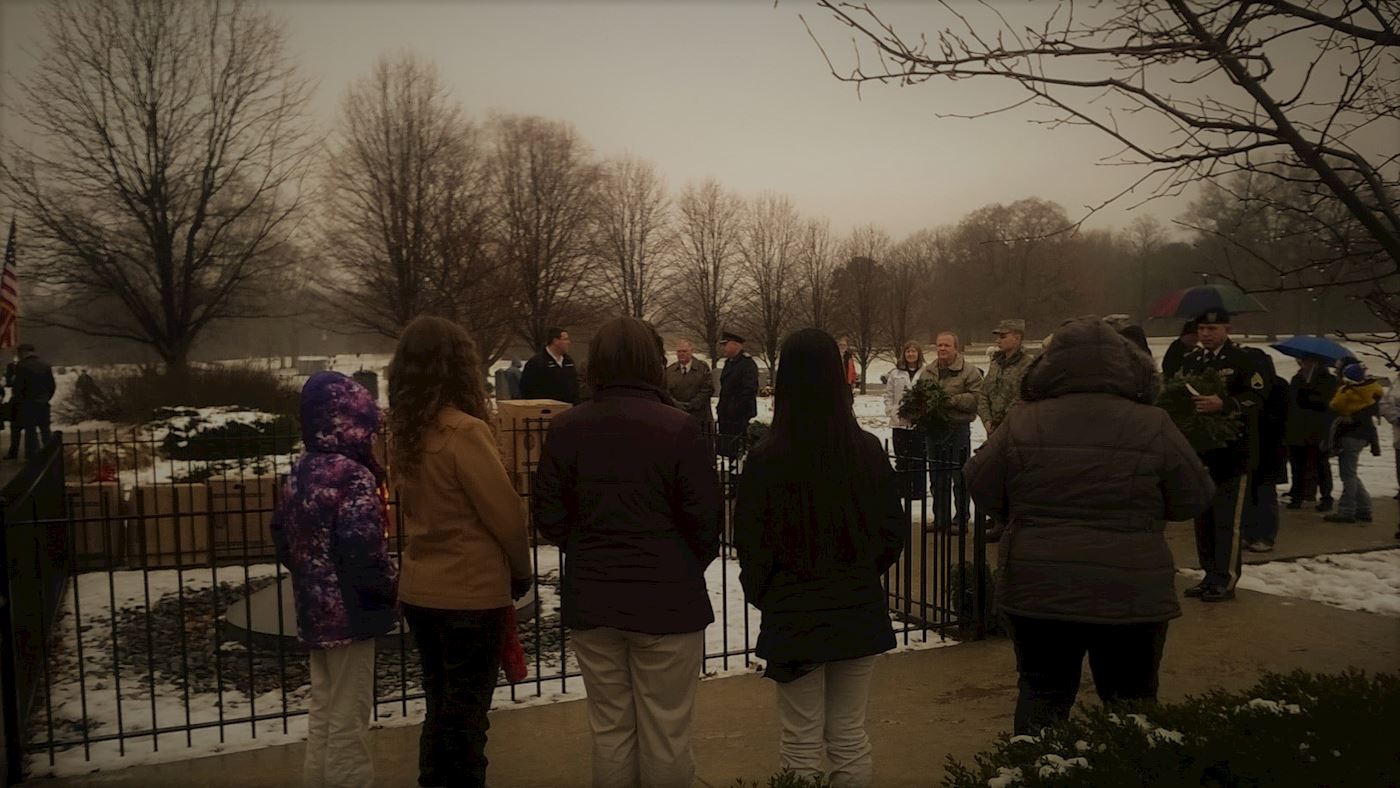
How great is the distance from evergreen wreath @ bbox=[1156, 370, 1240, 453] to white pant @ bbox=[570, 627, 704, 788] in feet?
14.4

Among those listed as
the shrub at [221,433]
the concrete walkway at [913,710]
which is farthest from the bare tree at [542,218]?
the concrete walkway at [913,710]

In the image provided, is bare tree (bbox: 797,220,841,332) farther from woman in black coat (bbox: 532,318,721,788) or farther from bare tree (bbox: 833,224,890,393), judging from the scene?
woman in black coat (bbox: 532,318,721,788)

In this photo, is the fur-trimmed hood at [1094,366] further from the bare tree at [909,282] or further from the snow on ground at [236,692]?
the bare tree at [909,282]

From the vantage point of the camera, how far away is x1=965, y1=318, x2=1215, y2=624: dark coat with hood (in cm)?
349

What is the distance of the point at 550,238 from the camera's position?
33438 millimetres

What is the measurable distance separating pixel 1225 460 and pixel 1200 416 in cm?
54

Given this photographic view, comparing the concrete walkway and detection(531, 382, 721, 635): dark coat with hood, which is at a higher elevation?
detection(531, 382, 721, 635): dark coat with hood

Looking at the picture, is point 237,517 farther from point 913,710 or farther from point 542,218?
point 542,218

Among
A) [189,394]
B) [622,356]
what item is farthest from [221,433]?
[622,356]

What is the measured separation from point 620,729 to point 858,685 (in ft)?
2.99

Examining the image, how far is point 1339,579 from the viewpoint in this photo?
771 cm

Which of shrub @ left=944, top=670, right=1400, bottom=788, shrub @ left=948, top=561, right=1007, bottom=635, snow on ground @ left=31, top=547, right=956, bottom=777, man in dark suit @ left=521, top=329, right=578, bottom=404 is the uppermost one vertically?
man in dark suit @ left=521, top=329, right=578, bottom=404

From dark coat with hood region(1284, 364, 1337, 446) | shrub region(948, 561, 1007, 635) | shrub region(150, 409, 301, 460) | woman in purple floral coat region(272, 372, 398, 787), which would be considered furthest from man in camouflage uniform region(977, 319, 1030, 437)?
shrub region(150, 409, 301, 460)

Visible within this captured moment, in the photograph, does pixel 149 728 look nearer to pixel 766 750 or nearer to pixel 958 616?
pixel 766 750
